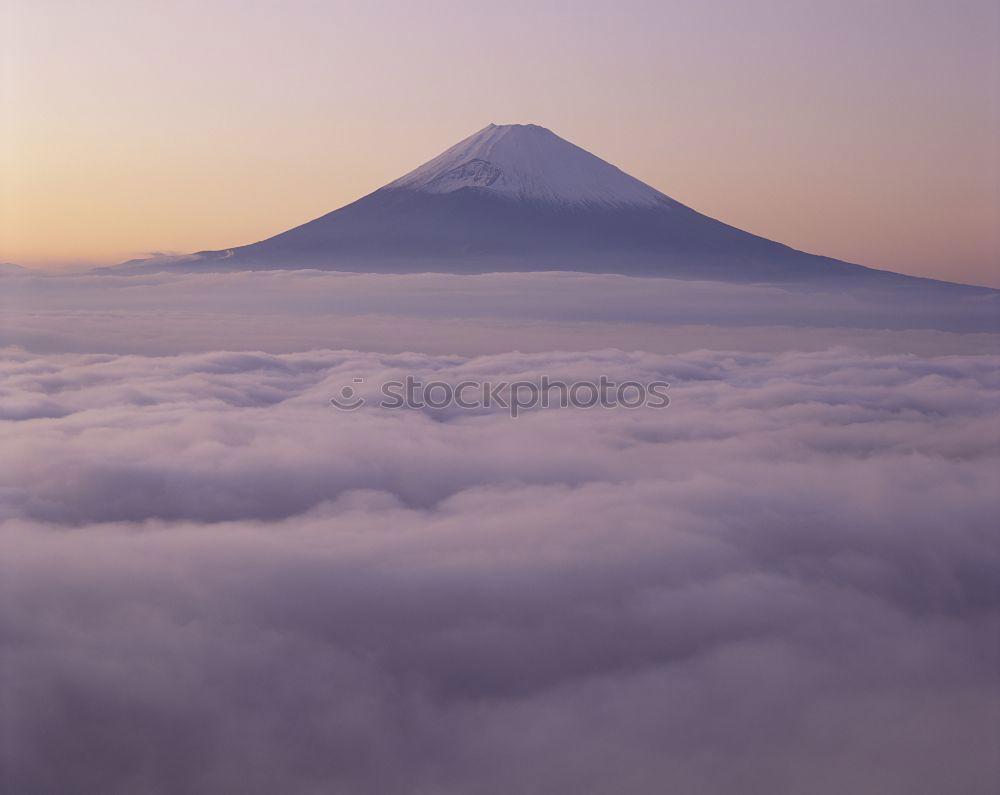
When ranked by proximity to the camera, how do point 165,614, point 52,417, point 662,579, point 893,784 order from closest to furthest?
point 893,784, point 165,614, point 662,579, point 52,417

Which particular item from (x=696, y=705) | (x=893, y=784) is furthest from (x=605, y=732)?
(x=893, y=784)

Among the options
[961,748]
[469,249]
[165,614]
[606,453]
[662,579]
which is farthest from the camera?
[469,249]

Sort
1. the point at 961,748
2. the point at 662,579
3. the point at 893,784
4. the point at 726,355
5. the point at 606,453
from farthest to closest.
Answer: the point at 726,355 → the point at 606,453 → the point at 662,579 → the point at 893,784 → the point at 961,748

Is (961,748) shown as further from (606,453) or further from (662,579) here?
(606,453)

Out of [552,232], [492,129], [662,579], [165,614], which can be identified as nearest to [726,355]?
[552,232]

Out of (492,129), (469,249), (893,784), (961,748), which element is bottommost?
(893,784)

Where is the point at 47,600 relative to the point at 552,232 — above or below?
below

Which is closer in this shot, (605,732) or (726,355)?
(605,732)

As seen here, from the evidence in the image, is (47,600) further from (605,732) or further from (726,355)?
Answer: (726,355)

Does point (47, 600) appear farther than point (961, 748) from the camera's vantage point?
Yes
